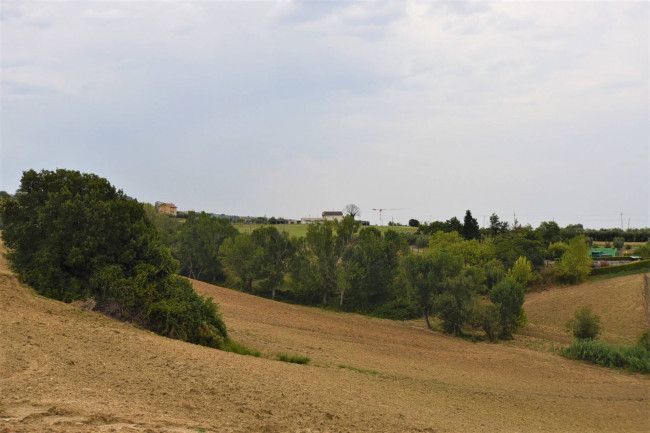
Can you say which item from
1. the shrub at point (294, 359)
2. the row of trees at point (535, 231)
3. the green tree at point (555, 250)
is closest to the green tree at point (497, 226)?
the row of trees at point (535, 231)

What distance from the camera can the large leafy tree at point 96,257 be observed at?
62.2 feet

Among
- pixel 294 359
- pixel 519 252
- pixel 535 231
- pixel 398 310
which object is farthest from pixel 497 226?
pixel 294 359

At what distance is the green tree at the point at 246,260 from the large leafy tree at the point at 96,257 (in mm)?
36081

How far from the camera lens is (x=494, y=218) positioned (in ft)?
346

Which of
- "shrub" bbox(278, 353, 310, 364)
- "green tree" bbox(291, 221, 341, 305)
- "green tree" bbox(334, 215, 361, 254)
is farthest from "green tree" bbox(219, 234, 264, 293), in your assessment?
"shrub" bbox(278, 353, 310, 364)

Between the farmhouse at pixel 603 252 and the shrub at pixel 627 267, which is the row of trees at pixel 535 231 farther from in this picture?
the shrub at pixel 627 267

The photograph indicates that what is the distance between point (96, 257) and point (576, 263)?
61.3 meters

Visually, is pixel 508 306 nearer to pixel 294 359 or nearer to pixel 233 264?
pixel 294 359

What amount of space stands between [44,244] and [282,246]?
39425 mm

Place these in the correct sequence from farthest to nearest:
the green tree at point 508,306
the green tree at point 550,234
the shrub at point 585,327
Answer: the green tree at point 550,234 → the green tree at point 508,306 → the shrub at point 585,327

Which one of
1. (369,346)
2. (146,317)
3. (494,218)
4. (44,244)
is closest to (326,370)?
(146,317)

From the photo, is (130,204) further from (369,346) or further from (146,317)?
(369,346)

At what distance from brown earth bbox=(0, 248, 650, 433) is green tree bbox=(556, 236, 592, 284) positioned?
3808 cm

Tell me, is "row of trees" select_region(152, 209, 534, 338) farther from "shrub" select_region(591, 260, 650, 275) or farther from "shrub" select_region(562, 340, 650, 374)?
"shrub" select_region(591, 260, 650, 275)
